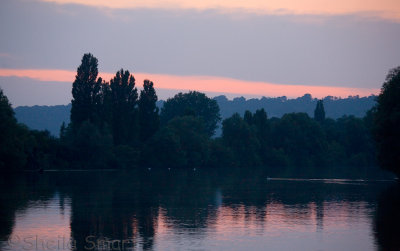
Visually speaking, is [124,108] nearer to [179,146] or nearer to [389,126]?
[179,146]

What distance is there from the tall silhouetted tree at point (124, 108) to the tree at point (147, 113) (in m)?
2.64

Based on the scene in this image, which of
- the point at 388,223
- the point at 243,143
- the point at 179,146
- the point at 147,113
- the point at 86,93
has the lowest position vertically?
the point at 388,223

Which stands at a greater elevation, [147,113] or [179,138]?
[147,113]

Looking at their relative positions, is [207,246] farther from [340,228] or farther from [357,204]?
[357,204]

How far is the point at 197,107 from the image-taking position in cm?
18900

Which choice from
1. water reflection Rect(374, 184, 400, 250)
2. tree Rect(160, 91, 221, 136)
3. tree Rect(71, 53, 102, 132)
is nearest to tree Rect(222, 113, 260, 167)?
tree Rect(160, 91, 221, 136)

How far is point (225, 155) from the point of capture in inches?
5989

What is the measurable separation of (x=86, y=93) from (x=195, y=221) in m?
88.9

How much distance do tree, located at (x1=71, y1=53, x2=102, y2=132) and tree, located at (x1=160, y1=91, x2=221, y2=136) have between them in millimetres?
63457

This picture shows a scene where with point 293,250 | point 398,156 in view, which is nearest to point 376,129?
point 398,156

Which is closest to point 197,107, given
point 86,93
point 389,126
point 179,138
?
point 179,138

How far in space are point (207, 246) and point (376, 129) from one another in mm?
54604

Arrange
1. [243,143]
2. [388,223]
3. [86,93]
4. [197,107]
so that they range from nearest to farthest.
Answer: [388,223] < [86,93] < [243,143] < [197,107]

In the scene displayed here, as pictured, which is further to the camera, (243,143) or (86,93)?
(243,143)
